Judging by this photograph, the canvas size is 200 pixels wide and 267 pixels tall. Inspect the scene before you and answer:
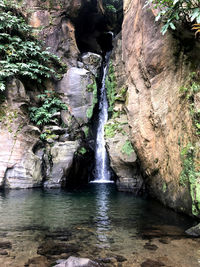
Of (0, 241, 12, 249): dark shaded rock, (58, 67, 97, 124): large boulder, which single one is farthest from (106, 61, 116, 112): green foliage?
(0, 241, 12, 249): dark shaded rock

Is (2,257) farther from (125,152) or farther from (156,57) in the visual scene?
(125,152)

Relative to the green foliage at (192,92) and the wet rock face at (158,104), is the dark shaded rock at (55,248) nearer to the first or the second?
the wet rock face at (158,104)

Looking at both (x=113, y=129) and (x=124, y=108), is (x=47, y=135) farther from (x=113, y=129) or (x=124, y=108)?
(x=124, y=108)

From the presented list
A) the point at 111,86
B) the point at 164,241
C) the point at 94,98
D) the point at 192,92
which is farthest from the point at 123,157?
the point at 111,86

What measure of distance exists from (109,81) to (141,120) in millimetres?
11086

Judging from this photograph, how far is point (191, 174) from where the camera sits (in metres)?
5.97

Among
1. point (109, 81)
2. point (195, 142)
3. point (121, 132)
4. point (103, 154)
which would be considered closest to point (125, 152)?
point (121, 132)

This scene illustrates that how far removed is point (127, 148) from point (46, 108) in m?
7.62

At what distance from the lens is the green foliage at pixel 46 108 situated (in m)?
16.4

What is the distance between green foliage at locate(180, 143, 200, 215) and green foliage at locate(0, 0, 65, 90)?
11.9 metres

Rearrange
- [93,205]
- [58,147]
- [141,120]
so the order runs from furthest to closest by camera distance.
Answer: [58,147], [141,120], [93,205]

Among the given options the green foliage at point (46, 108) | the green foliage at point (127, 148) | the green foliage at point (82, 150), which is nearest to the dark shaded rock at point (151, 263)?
the green foliage at point (127, 148)

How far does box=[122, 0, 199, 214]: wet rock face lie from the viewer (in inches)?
278

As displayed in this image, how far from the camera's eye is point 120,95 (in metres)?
15.6
